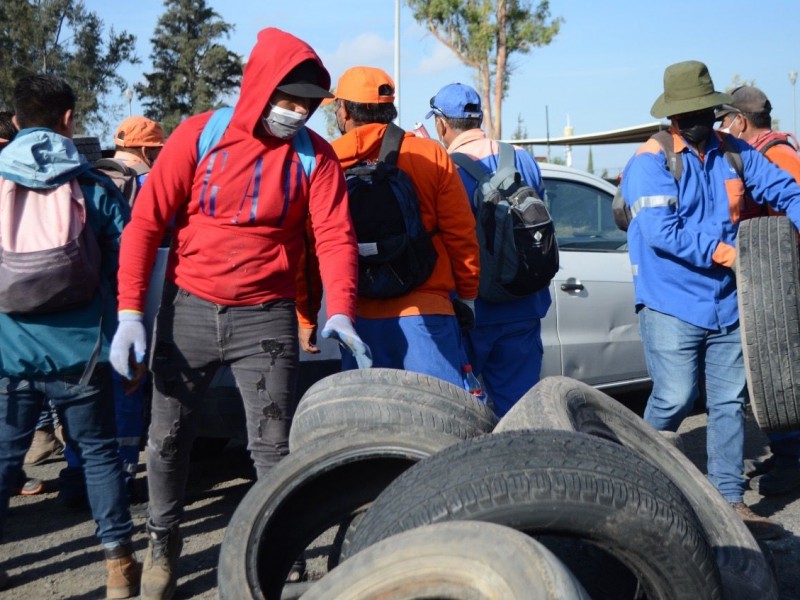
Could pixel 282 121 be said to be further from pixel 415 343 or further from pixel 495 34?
pixel 495 34

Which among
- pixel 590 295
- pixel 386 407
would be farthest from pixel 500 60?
pixel 386 407

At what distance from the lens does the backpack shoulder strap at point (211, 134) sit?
3.64 metres

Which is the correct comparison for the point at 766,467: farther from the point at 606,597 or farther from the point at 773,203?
the point at 606,597

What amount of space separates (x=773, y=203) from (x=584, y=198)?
1.96 metres

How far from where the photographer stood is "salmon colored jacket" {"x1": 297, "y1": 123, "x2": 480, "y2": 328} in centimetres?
414

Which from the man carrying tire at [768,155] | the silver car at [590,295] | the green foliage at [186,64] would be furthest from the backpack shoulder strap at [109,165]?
the green foliage at [186,64]

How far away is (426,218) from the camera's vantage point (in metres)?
4.18

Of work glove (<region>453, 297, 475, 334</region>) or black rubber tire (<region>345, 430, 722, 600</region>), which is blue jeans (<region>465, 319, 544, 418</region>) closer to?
work glove (<region>453, 297, 475, 334</region>)

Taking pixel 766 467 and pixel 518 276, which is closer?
pixel 518 276

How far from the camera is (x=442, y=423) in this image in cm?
324

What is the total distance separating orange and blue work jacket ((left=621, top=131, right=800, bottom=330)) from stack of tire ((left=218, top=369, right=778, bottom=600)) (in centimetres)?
105

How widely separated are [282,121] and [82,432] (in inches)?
60.5

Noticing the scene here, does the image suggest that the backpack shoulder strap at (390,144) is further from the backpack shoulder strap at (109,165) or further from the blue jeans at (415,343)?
the backpack shoulder strap at (109,165)

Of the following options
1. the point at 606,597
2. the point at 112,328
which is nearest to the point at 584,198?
the point at 112,328
